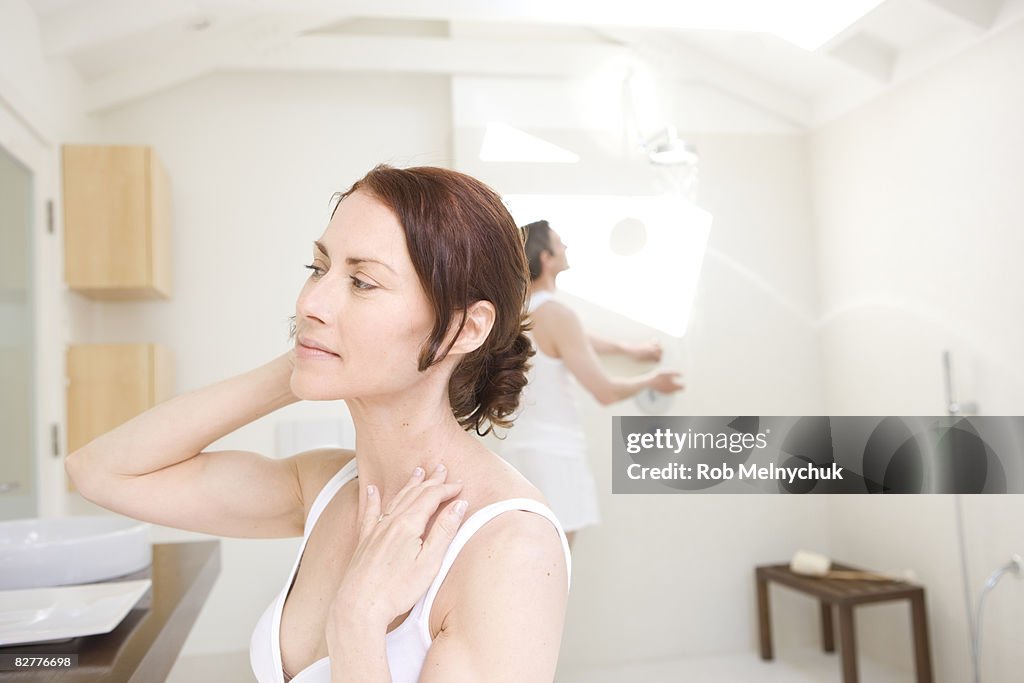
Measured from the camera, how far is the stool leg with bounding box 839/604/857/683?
178 centimetres

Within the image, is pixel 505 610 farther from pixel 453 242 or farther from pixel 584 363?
pixel 584 363

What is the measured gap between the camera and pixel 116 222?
1911 mm

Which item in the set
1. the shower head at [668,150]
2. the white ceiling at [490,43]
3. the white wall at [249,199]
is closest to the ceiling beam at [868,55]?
the white ceiling at [490,43]

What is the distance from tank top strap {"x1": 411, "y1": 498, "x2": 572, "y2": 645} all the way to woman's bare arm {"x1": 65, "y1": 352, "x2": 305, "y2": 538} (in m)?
0.26

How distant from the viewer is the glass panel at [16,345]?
1759 millimetres

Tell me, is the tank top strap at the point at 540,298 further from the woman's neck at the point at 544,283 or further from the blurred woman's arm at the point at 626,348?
the blurred woman's arm at the point at 626,348

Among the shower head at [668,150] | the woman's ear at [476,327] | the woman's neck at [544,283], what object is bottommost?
the woman's ear at [476,327]

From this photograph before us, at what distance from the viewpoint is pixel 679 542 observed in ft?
6.13

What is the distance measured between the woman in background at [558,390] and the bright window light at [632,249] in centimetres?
4

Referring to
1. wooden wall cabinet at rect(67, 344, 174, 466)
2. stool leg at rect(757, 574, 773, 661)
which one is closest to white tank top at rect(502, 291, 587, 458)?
stool leg at rect(757, 574, 773, 661)

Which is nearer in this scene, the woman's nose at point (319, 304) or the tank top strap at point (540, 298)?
the woman's nose at point (319, 304)

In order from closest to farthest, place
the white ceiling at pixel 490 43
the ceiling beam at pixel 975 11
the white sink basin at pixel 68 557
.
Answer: the white sink basin at pixel 68 557 → the ceiling beam at pixel 975 11 → the white ceiling at pixel 490 43

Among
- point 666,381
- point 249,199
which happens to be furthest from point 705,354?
point 249,199

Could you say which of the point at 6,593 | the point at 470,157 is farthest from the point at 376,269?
the point at 470,157
